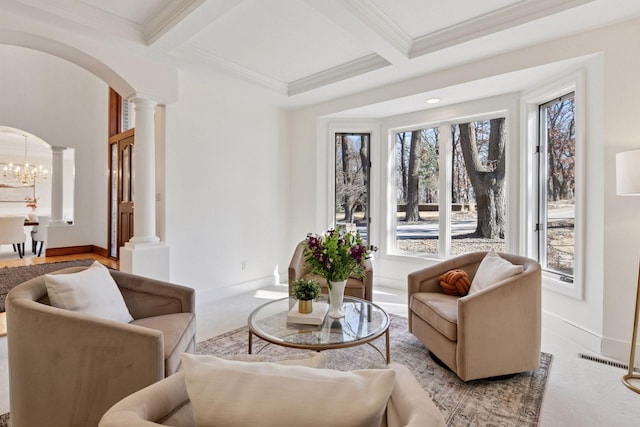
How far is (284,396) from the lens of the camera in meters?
0.74

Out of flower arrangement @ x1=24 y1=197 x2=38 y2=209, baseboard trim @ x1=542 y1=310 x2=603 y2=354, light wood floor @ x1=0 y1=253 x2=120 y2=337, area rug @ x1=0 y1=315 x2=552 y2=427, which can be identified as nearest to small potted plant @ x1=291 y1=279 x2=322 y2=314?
area rug @ x1=0 y1=315 x2=552 y2=427

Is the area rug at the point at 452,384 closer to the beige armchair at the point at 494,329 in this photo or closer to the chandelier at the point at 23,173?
the beige armchair at the point at 494,329

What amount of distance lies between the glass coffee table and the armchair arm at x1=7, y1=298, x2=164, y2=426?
0.69 metres

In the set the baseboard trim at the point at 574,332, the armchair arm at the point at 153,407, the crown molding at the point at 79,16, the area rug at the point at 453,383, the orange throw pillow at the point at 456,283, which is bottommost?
the area rug at the point at 453,383

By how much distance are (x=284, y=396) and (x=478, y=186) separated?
4.10 meters

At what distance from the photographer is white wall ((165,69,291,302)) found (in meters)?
3.83

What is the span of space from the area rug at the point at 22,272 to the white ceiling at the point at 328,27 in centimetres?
327

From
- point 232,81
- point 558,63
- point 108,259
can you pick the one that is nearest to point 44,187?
point 108,259

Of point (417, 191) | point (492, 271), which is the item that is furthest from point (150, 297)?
point (417, 191)

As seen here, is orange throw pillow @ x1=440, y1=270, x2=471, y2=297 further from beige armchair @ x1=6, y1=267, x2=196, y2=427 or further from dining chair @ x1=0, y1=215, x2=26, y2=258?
dining chair @ x1=0, y1=215, x2=26, y2=258

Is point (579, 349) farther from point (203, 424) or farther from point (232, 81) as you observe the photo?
point (232, 81)

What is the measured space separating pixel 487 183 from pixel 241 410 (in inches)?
163

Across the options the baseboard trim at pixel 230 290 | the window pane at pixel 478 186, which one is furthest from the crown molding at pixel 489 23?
the baseboard trim at pixel 230 290

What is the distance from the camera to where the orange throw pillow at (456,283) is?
9.14ft
